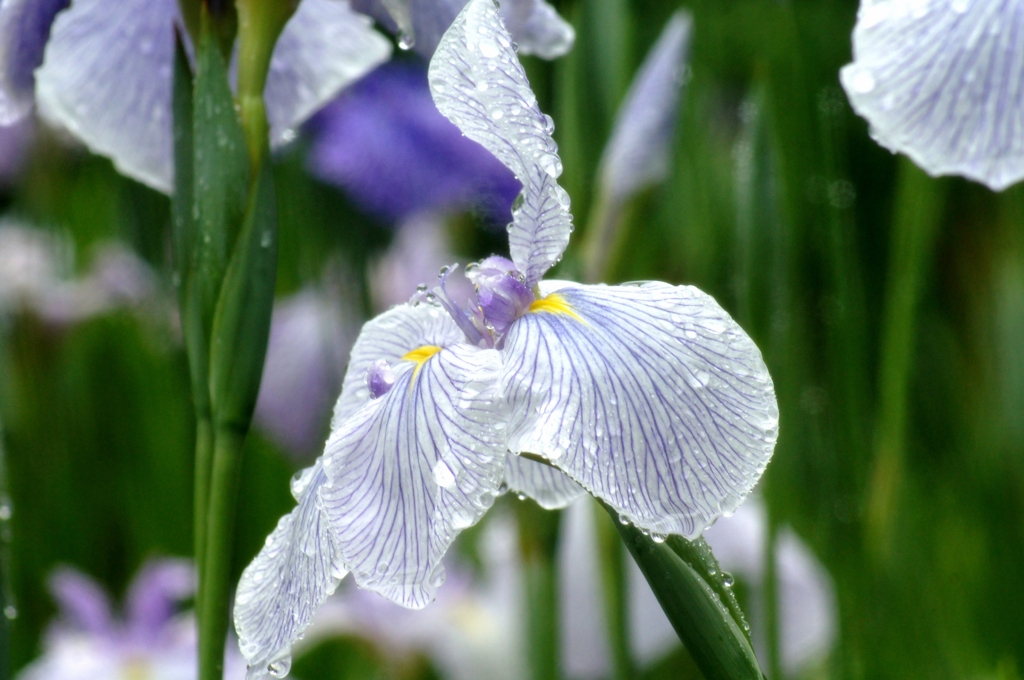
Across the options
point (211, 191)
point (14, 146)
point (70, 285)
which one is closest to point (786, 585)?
point (211, 191)

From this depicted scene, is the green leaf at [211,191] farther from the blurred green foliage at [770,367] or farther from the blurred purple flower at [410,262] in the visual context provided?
the blurred purple flower at [410,262]

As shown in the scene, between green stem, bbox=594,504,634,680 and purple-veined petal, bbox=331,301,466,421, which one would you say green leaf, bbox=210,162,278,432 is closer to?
purple-veined petal, bbox=331,301,466,421

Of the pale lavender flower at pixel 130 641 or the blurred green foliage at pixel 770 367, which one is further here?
the pale lavender flower at pixel 130 641

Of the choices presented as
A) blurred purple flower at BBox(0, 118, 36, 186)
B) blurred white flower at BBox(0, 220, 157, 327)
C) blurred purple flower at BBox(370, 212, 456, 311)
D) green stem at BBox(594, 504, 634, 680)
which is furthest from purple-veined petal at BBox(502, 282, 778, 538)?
blurred purple flower at BBox(0, 118, 36, 186)

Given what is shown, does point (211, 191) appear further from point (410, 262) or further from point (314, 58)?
point (410, 262)

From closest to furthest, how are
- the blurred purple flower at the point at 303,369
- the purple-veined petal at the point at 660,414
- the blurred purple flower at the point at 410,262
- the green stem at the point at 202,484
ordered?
the purple-veined petal at the point at 660,414 → the green stem at the point at 202,484 → the blurred purple flower at the point at 303,369 → the blurred purple flower at the point at 410,262

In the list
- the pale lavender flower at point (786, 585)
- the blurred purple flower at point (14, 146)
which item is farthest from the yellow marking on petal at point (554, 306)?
the blurred purple flower at point (14, 146)
